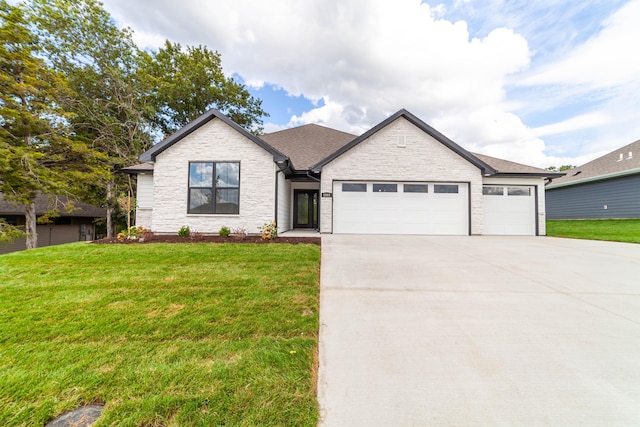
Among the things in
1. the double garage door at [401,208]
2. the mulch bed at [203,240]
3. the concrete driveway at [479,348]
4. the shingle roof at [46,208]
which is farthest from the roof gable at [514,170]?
the shingle roof at [46,208]

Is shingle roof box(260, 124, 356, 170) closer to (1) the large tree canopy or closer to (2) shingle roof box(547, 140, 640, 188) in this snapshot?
(1) the large tree canopy

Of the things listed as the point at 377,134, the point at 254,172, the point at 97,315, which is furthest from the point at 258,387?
the point at 377,134

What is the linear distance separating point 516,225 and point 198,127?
1448 centimetres

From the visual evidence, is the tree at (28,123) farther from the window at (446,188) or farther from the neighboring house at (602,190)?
the neighboring house at (602,190)

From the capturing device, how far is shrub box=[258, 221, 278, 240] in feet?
28.1

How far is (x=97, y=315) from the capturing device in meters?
2.98

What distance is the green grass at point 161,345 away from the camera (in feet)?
5.30

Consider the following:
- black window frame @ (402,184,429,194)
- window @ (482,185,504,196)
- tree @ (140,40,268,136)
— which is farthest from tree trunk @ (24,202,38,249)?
window @ (482,185,504,196)

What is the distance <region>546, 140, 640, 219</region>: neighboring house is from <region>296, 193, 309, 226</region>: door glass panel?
692 inches

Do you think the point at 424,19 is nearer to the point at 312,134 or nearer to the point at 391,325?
the point at 312,134

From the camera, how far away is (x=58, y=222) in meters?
18.0

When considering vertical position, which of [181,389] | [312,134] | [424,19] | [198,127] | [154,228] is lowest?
[181,389]

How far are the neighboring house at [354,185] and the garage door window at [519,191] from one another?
1.6 inches

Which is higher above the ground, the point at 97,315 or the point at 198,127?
the point at 198,127
